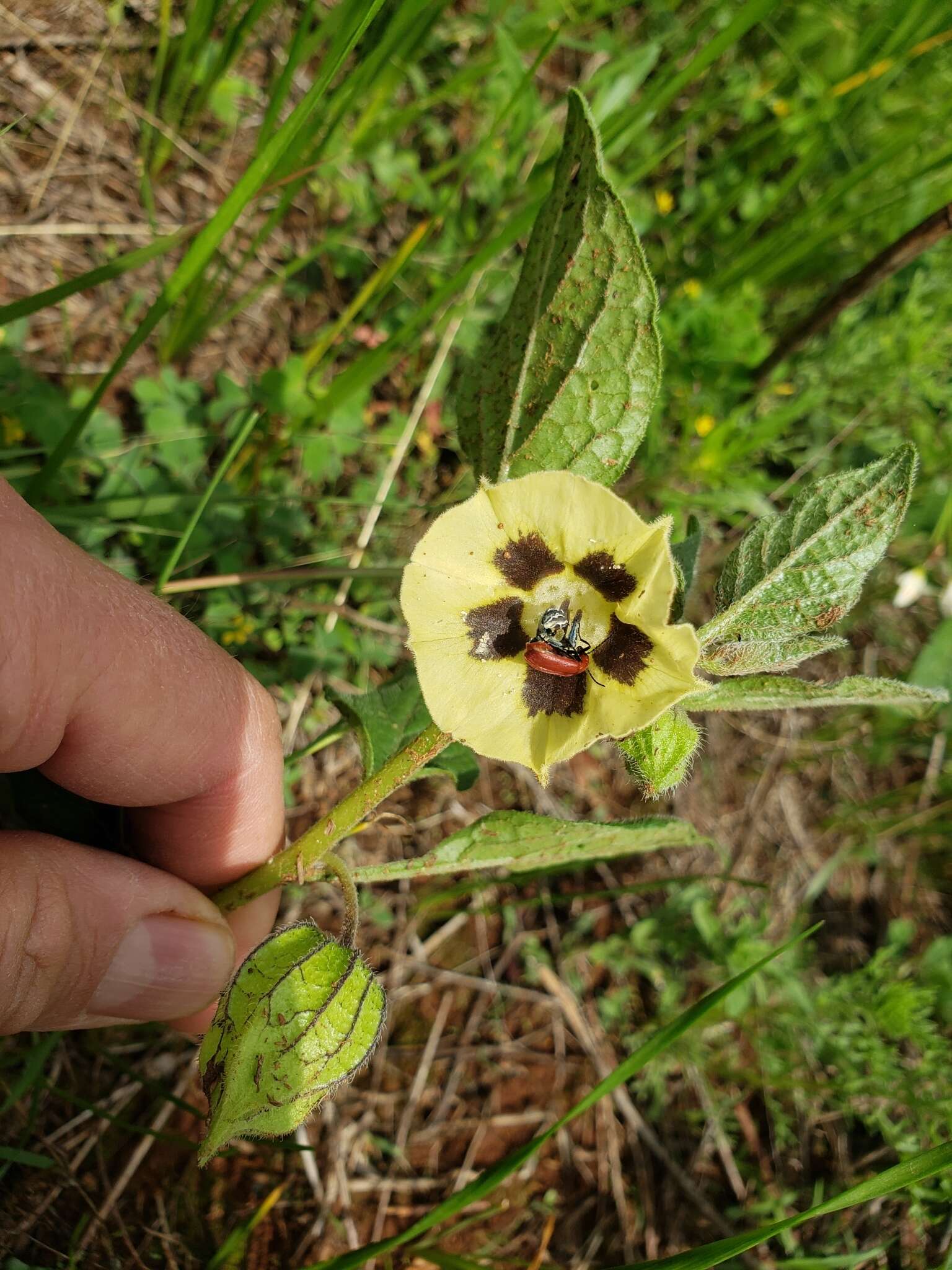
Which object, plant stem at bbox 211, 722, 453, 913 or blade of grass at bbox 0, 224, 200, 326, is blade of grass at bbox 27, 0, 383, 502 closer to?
blade of grass at bbox 0, 224, 200, 326

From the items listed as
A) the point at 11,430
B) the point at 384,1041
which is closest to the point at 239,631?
the point at 11,430

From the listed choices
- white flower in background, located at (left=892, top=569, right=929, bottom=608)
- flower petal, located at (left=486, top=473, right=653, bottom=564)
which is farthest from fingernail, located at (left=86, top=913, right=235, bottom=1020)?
white flower in background, located at (left=892, top=569, right=929, bottom=608)

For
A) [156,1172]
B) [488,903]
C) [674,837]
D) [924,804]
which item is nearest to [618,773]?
[488,903]

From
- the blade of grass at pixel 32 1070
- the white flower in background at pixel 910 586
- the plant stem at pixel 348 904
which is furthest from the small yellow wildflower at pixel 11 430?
the white flower in background at pixel 910 586

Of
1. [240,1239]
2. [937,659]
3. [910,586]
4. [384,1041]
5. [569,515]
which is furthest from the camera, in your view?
[937,659]

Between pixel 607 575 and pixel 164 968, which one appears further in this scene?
pixel 164 968

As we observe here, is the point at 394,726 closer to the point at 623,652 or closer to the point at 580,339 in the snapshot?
the point at 623,652

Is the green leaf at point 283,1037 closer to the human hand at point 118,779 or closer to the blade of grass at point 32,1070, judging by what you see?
the human hand at point 118,779
